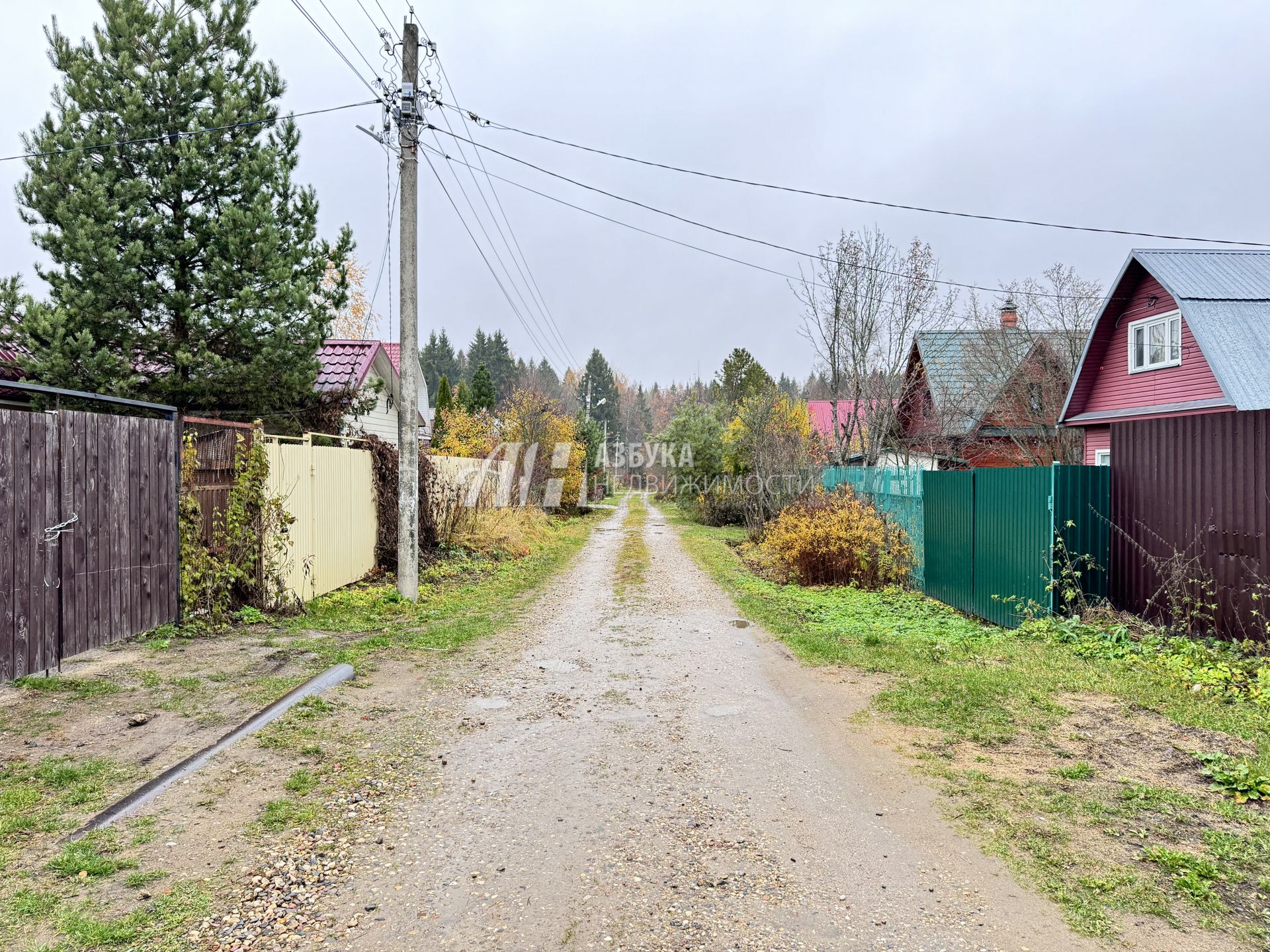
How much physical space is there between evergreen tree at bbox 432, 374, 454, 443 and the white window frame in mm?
20651

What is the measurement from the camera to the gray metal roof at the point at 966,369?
68.4 ft

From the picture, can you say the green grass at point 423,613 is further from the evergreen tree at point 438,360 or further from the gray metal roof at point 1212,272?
the evergreen tree at point 438,360

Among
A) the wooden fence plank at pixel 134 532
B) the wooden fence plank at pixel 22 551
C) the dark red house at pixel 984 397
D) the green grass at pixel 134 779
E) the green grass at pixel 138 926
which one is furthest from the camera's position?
the dark red house at pixel 984 397

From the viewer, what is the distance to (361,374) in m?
15.8

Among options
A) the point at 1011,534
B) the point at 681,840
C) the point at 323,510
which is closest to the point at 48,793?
the point at 681,840

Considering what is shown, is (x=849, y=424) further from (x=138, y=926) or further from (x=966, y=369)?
(x=138, y=926)

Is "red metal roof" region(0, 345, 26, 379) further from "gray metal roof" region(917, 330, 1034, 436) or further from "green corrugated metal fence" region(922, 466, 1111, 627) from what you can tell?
"gray metal roof" region(917, 330, 1034, 436)

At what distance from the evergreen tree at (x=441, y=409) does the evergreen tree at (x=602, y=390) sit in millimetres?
39776

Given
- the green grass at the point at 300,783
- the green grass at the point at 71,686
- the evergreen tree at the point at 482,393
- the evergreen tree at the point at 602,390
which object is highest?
the evergreen tree at the point at 602,390

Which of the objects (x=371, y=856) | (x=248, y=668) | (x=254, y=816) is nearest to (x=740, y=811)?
(x=371, y=856)

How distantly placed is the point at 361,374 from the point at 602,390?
7941cm

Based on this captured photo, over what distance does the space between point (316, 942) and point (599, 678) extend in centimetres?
414

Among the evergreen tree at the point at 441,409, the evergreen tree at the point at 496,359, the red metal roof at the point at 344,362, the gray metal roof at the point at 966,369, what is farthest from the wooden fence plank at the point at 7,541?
the evergreen tree at the point at 496,359

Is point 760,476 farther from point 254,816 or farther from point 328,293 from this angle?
point 254,816
